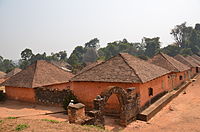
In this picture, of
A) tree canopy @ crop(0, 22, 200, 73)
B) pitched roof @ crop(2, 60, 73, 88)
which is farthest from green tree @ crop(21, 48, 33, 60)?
pitched roof @ crop(2, 60, 73, 88)

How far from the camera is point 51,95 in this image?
16891 millimetres

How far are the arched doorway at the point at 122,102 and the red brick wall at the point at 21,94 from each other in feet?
27.4

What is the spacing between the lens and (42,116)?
549 inches

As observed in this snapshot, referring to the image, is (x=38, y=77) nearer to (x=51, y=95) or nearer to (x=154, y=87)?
(x=51, y=95)

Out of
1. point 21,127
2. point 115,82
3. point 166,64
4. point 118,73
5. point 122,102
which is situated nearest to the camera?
point 21,127

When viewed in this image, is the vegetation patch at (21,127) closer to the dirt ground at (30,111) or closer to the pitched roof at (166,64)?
the dirt ground at (30,111)

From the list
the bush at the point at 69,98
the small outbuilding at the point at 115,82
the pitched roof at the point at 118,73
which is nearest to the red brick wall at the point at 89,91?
the small outbuilding at the point at 115,82

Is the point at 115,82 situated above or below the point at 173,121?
above

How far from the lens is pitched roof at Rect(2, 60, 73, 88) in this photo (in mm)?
18172

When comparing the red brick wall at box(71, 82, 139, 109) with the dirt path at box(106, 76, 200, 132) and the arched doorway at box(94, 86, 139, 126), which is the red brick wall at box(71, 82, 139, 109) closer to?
the arched doorway at box(94, 86, 139, 126)

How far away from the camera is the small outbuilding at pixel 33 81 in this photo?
17805 millimetres

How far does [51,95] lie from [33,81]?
8.28 feet

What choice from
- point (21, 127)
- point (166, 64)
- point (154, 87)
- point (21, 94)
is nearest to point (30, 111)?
point (21, 94)

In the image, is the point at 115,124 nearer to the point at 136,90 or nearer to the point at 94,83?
the point at 136,90
